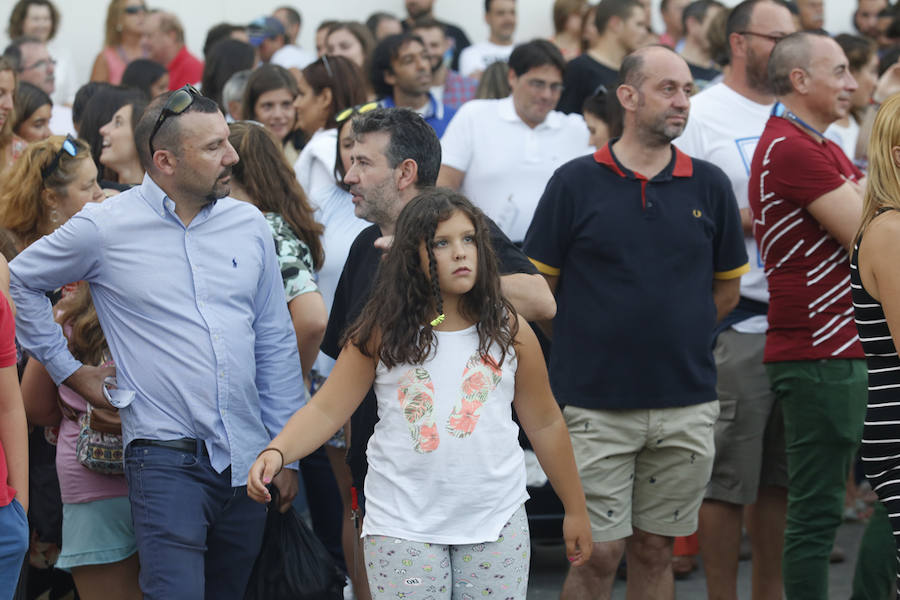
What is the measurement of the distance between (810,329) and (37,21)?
6.86m

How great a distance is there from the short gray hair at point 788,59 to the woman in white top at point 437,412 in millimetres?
2130

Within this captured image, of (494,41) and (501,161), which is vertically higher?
(494,41)

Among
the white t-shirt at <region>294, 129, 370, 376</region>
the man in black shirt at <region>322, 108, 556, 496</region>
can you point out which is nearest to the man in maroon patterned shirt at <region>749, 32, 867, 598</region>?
the man in black shirt at <region>322, 108, 556, 496</region>

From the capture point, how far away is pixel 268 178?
196 inches

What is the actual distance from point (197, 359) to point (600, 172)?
175cm

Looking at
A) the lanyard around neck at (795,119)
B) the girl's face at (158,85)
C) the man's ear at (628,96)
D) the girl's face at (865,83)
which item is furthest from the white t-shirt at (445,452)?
the girl's face at (865,83)

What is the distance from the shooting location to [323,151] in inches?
233

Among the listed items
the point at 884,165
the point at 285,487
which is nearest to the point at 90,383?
the point at 285,487

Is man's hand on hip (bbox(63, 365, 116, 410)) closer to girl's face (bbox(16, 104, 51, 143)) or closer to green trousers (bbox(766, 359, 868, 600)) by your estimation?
girl's face (bbox(16, 104, 51, 143))

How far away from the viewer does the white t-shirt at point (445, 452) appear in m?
3.55

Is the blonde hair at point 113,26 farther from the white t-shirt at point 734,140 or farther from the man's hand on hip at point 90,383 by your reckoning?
the man's hand on hip at point 90,383

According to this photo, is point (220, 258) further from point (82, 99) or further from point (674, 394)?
point (82, 99)

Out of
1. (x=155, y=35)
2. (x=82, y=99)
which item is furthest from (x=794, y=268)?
(x=155, y=35)

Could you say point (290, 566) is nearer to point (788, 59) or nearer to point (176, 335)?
point (176, 335)
